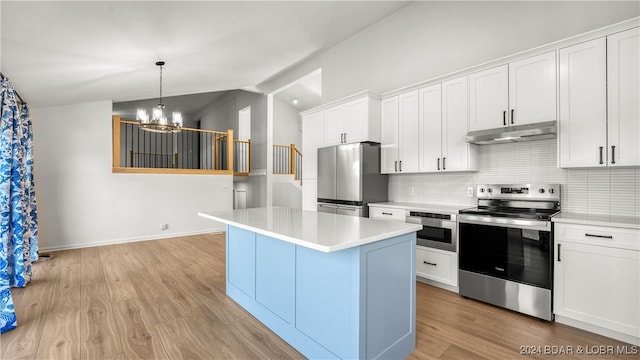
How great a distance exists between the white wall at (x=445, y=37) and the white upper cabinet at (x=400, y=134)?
1.60 ft

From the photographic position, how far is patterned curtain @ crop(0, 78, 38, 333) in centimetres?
248

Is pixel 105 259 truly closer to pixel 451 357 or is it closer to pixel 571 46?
pixel 451 357

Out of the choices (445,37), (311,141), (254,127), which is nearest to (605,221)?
(445,37)

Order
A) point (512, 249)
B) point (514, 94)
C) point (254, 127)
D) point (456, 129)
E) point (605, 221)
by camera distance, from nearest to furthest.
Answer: point (605, 221), point (512, 249), point (514, 94), point (456, 129), point (254, 127)

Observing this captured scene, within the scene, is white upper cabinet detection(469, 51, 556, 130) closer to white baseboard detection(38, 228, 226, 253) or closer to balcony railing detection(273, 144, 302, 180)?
white baseboard detection(38, 228, 226, 253)

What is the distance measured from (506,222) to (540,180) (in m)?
0.70

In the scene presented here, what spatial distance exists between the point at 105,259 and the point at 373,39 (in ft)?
17.8

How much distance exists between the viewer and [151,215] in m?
6.00

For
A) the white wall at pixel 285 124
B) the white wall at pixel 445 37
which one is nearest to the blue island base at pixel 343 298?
the white wall at pixel 445 37

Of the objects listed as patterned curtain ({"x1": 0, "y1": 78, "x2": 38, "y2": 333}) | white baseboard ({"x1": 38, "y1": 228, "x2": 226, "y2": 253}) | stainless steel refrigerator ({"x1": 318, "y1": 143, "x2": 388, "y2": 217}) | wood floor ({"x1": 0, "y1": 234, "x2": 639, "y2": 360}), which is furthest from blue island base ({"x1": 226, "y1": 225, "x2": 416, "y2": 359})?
white baseboard ({"x1": 38, "y1": 228, "x2": 226, "y2": 253})

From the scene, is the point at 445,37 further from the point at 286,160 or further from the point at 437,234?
the point at 286,160

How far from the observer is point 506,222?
2.66 metres

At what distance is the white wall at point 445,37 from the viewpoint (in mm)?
2824

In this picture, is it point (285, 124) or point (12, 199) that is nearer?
point (12, 199)
